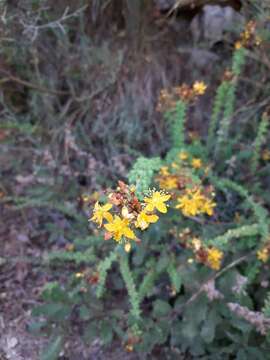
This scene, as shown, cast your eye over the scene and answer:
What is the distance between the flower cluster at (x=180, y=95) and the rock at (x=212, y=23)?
1.92 feet

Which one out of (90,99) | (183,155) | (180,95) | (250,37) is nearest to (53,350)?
(183,155)

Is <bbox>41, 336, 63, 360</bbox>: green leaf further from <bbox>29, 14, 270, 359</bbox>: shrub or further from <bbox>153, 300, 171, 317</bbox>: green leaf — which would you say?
<bbox>153, 300, 171, 317</bbox>: green leaf

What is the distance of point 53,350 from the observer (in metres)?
2.33

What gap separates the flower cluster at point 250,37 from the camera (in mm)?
2660

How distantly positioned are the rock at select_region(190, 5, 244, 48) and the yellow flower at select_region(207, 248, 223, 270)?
4.84 ft

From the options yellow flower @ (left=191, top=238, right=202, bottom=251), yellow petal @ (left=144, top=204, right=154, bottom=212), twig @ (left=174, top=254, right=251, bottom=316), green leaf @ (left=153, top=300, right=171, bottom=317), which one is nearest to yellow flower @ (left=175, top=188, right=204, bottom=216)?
yellow flower @ (left=191, top=238, right=202, bottom=251)

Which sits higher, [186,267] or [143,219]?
[143,219]

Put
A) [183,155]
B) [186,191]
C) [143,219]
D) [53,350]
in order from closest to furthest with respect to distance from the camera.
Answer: [143,219] < [53,350] < [186,191] < [183,155]

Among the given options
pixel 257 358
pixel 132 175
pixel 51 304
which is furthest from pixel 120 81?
pixel 257 358

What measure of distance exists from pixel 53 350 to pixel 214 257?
2.94ft

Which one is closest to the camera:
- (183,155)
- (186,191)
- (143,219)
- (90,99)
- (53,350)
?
(143,219)

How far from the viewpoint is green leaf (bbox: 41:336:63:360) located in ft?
7.56

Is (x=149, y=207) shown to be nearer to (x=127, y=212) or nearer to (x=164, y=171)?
(x=127, y=212)

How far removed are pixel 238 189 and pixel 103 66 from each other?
3.96 feet
